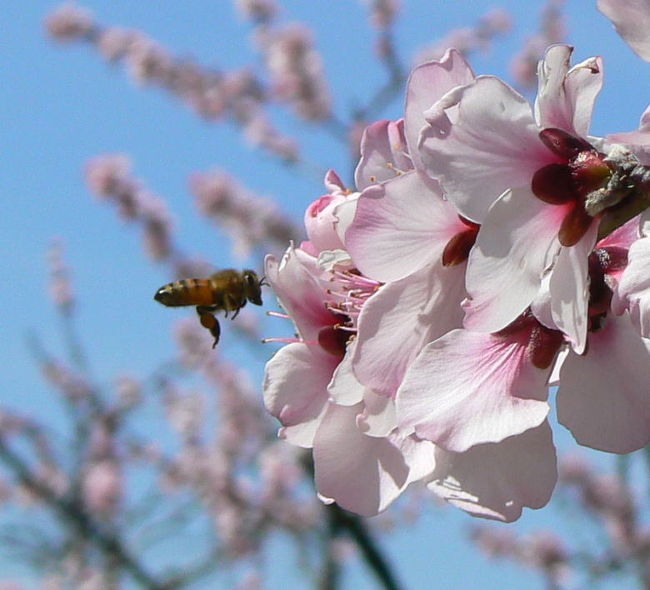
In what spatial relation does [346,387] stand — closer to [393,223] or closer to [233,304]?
[393,223]

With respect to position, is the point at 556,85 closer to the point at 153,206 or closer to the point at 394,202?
the point at 394,202

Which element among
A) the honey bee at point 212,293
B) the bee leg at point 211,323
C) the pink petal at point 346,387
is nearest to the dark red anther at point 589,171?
the pink petal at point 346,387

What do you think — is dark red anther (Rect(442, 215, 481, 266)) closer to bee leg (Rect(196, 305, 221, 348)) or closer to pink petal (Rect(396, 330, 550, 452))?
pink petal (Rect(396, 330, 550, 452))

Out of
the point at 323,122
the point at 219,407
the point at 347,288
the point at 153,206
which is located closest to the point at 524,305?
the point at 347,288

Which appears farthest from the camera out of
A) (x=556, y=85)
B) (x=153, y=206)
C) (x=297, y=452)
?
(x=153, y=206)

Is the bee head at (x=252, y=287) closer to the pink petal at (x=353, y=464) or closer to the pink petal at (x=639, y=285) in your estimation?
the pink petal at (x=353, y=464)

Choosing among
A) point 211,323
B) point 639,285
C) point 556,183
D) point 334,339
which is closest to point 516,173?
point 556,183
